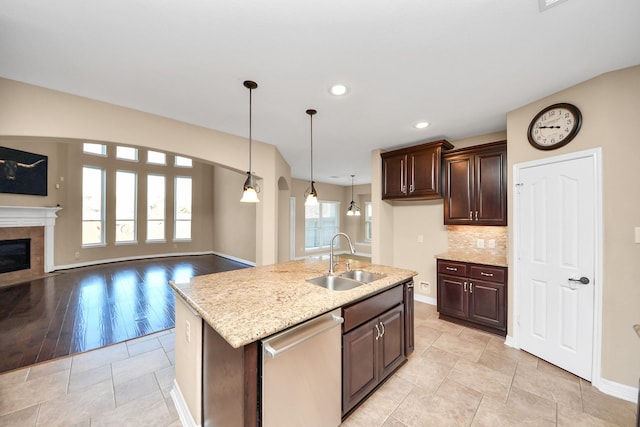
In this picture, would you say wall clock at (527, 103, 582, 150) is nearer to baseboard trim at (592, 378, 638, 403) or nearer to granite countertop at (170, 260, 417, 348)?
granite countertop at (170, 260, 417, 348)

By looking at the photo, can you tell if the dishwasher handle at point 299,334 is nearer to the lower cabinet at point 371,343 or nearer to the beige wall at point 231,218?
the lower cabinet at point 371,343

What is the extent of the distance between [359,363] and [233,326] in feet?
3.50

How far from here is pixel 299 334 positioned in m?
1.34

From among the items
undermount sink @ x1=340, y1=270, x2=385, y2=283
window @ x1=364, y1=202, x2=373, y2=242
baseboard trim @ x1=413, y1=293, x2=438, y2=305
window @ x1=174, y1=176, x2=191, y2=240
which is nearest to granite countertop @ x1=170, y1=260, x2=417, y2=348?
undermount sink @ x1=340, y1=270, x2=385, y2=283

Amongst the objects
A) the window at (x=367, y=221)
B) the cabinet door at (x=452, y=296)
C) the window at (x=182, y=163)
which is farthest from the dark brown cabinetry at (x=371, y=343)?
the window at (x=182, y=163)

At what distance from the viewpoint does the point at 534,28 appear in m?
1.51

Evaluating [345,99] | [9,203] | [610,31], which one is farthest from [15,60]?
[9,203]

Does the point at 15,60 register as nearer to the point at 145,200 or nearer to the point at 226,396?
the point at 226,396

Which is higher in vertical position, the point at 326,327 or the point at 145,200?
the point at 145,200

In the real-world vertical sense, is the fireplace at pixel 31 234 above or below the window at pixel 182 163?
below

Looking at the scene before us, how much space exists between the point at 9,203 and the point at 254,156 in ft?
18.2

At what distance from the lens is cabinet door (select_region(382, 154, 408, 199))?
374 cm

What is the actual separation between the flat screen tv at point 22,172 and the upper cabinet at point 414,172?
7.37 metres

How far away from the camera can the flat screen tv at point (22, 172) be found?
189 inches
